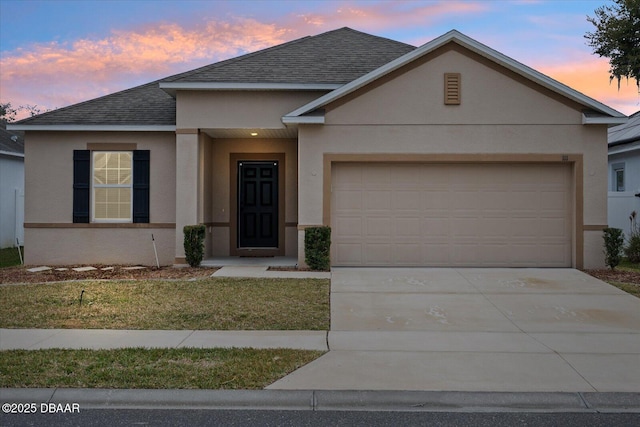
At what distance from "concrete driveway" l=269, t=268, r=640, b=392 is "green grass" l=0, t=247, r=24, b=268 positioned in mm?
9818

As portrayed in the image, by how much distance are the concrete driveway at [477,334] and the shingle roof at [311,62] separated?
5329 mm

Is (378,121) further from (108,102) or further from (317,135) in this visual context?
(108,102)

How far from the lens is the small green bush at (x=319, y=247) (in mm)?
13352

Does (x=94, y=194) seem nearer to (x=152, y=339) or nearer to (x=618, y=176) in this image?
(x=152, y=339)

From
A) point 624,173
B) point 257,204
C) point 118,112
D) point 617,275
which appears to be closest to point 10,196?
point 118,112

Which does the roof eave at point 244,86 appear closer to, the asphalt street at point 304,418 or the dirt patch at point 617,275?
the dirt patch at point 617,275

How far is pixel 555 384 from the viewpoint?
5.80 meters

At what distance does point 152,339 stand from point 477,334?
4454mm

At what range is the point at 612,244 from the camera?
13.3 metres

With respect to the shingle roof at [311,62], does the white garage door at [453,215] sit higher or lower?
lower

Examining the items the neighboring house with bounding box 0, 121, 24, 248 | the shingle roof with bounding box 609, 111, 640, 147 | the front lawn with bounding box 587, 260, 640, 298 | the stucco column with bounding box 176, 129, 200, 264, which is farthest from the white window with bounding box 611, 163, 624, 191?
the neighboring house with bounding box 0, 121, 24, 248

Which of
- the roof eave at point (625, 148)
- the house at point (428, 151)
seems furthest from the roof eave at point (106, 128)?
the roof eave at point (625, 148)

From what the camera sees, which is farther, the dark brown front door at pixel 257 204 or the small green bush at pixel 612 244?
the dark brown front door at pixel 257 204

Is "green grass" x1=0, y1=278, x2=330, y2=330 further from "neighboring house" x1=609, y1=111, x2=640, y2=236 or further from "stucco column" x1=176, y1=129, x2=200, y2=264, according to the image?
"neighboring house" x1=609, y1=111, x2=640, y2=236
